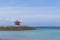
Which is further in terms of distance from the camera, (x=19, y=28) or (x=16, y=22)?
(x=19, y=28)

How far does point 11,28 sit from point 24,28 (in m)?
4.84

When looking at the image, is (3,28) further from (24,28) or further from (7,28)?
(24,28)

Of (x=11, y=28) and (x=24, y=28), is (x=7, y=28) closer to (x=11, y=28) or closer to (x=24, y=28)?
(x=11, y=28)

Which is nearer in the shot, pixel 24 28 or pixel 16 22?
pixel 16 22

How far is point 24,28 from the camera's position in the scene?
5881cm

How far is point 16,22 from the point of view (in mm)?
52906

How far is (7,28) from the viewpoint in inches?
2207

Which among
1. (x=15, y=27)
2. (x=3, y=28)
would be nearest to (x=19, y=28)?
(x=15, y=27)

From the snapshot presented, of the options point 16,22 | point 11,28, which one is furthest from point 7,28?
point 16,22

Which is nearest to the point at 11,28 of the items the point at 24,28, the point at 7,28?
the point at 7,28

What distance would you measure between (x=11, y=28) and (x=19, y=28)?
8.21ft

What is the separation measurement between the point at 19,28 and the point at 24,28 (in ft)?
9.39

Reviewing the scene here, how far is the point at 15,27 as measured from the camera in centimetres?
5600

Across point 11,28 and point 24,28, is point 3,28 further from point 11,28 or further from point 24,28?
point 24,28
